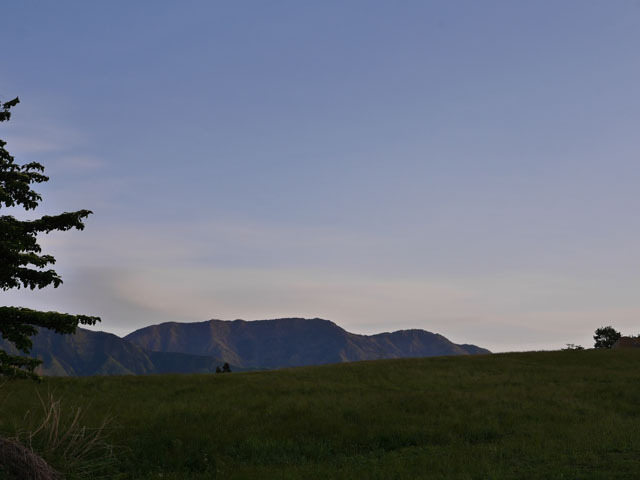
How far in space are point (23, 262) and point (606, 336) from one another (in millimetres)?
126662

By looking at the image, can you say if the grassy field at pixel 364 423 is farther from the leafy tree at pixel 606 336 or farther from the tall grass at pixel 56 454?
the leafy tree at pixel 606 336

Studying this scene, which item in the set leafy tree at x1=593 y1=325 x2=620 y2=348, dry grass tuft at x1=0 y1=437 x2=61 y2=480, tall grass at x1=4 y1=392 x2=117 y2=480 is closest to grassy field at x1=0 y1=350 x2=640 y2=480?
tall grass at x1=4 y1=392 x2=117 y2=480

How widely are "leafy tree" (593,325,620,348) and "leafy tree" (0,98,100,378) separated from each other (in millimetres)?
123105

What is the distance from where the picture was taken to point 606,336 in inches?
4727

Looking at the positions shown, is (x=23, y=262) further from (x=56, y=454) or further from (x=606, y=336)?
(x=606, y=336)

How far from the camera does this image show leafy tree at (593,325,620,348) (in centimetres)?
11819

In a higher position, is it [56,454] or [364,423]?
[364,423]

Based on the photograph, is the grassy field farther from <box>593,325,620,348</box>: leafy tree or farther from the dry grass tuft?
<box>593,325,620,348</box>: leafy tree

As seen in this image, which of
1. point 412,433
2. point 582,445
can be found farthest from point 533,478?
point 412,433

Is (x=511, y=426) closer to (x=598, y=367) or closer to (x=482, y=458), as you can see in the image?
(x=482, y=458)

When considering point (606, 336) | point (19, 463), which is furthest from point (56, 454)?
point (606, 336)

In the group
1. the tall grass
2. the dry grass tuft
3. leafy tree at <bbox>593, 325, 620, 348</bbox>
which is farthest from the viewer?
leafy tree at <bbox>593, 325, 620, 348</bbox>

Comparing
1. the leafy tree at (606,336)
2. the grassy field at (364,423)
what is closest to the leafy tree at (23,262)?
the grassy field at (364,423)

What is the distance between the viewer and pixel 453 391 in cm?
2773
